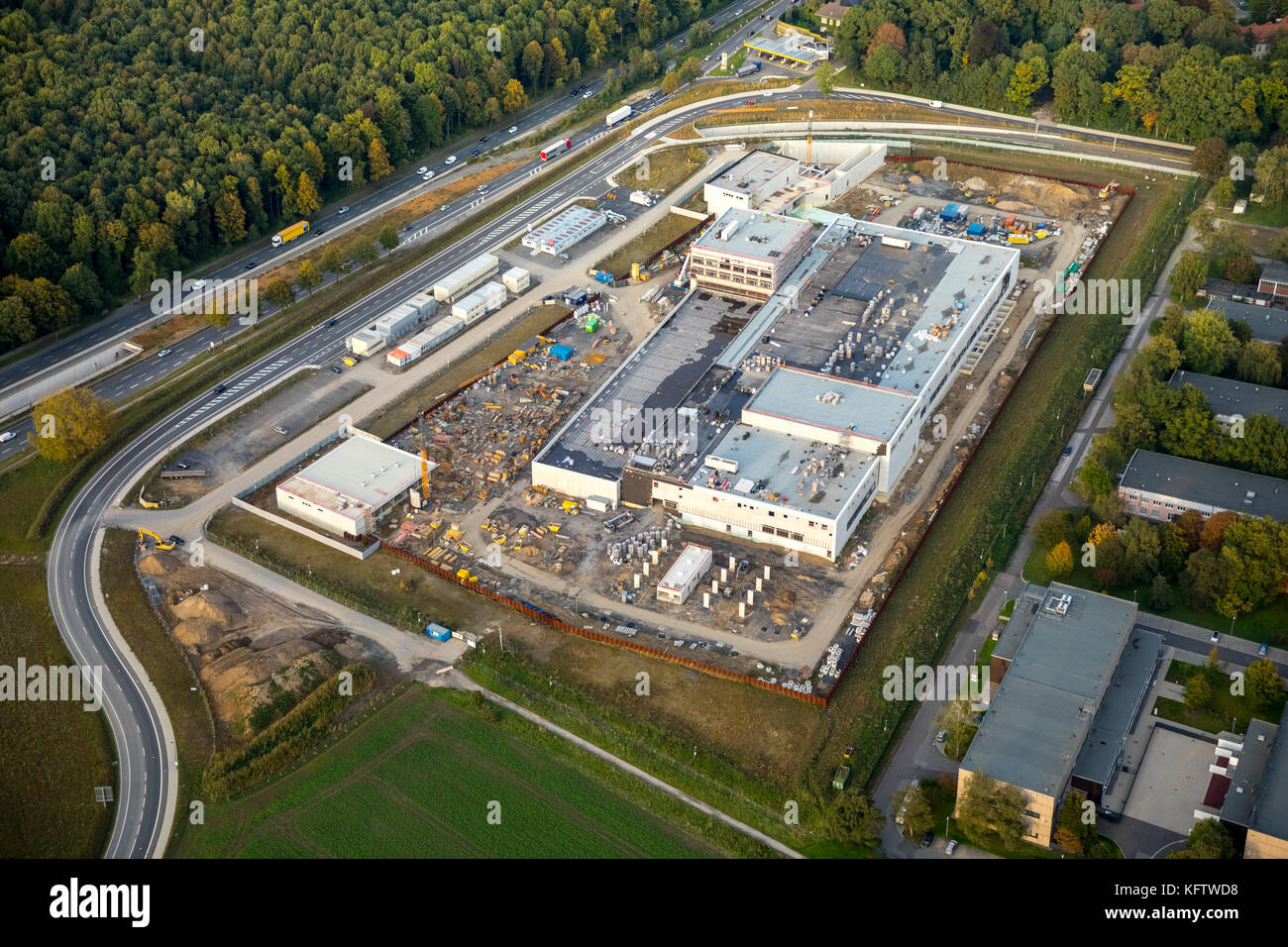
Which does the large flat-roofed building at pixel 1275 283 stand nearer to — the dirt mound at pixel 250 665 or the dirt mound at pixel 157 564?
the dirt mound at pixel 250 665

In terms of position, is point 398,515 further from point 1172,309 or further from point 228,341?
point 1172,309

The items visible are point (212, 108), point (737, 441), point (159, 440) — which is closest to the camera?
point (737, 441)

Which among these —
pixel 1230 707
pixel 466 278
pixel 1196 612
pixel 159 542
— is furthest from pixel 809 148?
pixel 1230 707

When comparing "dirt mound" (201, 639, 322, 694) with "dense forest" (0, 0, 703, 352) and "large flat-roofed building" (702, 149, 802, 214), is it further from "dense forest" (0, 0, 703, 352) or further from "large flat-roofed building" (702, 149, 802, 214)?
"large flat-roofed building" (702, 149, 802, 214)

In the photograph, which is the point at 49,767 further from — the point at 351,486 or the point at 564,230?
the point at 564,230

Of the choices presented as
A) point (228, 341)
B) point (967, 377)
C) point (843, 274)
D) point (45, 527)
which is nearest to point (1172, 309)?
point (967, 377)

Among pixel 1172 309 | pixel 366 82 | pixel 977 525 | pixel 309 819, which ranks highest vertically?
pixel 366 82
